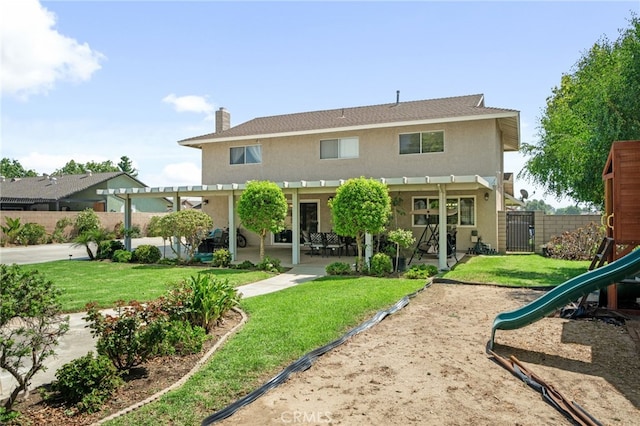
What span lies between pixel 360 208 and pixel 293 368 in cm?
711

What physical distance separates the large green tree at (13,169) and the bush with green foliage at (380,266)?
7784cm

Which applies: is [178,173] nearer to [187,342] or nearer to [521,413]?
[187,342]

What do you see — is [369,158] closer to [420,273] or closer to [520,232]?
[520,232]

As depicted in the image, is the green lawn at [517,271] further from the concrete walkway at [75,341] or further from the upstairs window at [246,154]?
the upstairs window at [246,154]

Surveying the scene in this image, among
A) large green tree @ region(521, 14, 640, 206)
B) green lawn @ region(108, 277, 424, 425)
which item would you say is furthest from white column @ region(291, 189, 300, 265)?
large green tree @ region(521, 14, 640, 206)

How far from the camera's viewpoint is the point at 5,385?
4.36 metres

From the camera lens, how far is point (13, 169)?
233ft

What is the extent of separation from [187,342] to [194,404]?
1.42 metres

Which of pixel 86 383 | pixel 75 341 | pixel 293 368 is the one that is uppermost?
pixel 86 383

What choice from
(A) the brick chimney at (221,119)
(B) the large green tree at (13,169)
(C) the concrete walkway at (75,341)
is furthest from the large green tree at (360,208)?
(B) the large green tree at (13,169)

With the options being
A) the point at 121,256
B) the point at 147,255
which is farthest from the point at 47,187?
the point at 147,255

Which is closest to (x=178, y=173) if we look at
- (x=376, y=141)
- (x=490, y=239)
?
(x=376, y=141)

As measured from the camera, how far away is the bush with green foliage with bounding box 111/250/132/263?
14.9 m

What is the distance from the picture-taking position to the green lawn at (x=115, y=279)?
850 centimetres
